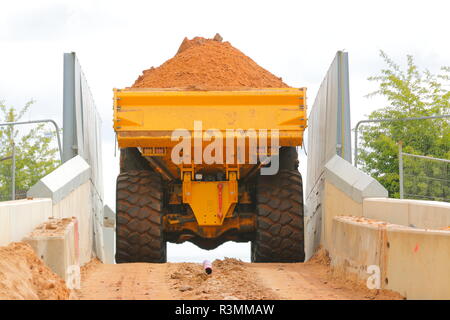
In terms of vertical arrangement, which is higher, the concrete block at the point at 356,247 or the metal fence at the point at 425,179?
the metal fence at the point at 425,179

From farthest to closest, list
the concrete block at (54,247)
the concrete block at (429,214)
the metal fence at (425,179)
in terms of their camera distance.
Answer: the metal fence at (425,179), the concrete block at (429,214), the concrete block at (54,247)

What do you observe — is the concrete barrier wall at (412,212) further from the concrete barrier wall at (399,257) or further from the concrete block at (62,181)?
the concrete block at (62,181)

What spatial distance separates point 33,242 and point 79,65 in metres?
6.20

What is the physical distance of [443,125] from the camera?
18.4 m

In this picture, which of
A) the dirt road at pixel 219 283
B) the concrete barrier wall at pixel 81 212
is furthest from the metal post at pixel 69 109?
the dirt road at pixel 219 283

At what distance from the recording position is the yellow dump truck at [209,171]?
32.3 feet

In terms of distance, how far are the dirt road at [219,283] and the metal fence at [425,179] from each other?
2.18 m

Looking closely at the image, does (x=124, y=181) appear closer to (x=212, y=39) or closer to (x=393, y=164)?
(x=212, y=39)

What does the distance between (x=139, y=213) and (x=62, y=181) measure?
1457 millimetres

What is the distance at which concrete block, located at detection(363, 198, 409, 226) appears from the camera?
8.41 m

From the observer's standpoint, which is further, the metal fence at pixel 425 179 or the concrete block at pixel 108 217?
the concrete block at pixel 108 217

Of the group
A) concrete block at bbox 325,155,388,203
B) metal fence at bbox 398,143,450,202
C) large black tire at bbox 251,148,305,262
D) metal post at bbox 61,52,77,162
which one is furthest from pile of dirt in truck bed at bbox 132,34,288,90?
metal fence at bbox 398,143,450,202

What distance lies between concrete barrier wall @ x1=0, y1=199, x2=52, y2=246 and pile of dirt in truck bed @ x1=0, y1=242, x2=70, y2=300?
124 millimetres

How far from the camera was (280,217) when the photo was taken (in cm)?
1098
